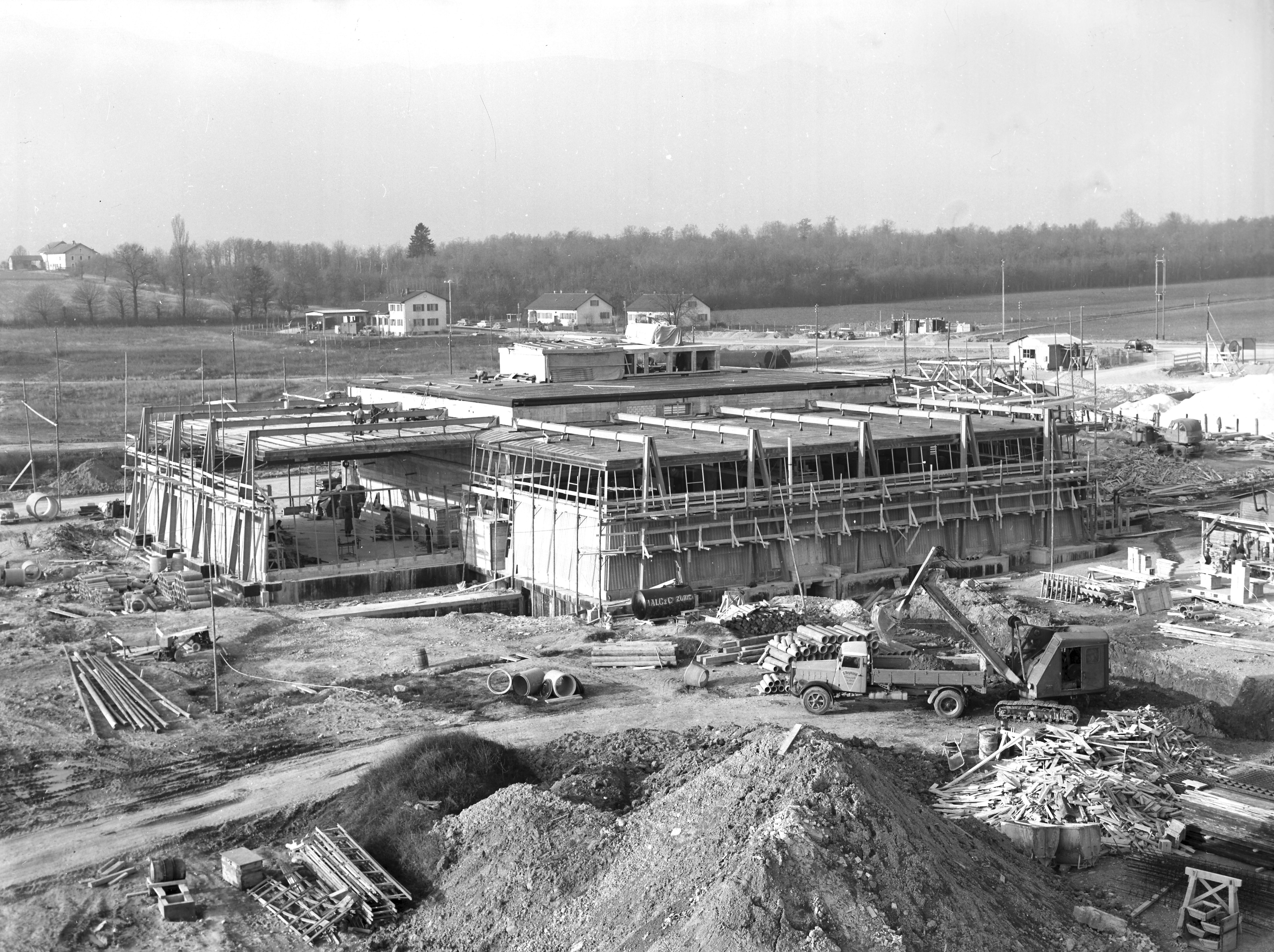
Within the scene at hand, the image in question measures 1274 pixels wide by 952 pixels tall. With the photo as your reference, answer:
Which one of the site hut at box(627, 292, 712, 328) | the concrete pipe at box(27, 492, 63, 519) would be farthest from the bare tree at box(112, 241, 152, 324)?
the concrete pipe at box(27, 492, 63, 519)

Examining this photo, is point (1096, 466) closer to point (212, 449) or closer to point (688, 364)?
point (688, 364)

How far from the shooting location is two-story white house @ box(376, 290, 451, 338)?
11731 cm

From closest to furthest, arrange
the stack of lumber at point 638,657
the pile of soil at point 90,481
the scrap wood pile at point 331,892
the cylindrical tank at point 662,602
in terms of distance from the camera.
→ 1. the scrap wood pile at point 331,892
2. the stack of lumber at point 638,657
3. the cylindrical tank at point 662,602
4. the pile of soil at point 90,481

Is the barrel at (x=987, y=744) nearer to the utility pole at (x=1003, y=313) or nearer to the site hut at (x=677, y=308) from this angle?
the utility pole at (x=1003, y=313)

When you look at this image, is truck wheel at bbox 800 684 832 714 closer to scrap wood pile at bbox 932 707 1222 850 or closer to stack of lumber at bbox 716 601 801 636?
scrap wood pile at bbox 932 707 1222 850

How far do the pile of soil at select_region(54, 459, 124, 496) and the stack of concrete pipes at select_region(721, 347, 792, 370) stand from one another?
25.9 meters

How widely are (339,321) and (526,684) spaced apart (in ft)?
341

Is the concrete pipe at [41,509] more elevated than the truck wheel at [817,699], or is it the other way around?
the concrete pipe at [41,509]

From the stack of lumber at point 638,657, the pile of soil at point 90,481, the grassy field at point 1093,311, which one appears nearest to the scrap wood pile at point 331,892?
the stack of lumber at point 638,657

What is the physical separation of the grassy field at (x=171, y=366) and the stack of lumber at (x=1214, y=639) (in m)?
50.7

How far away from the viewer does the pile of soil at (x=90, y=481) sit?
52812 millimetres

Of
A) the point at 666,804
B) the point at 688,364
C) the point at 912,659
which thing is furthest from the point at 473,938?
the point at 688,364

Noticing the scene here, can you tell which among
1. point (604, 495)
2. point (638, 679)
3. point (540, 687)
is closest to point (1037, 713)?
point (638, 679)

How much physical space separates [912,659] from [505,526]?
14.4 m
